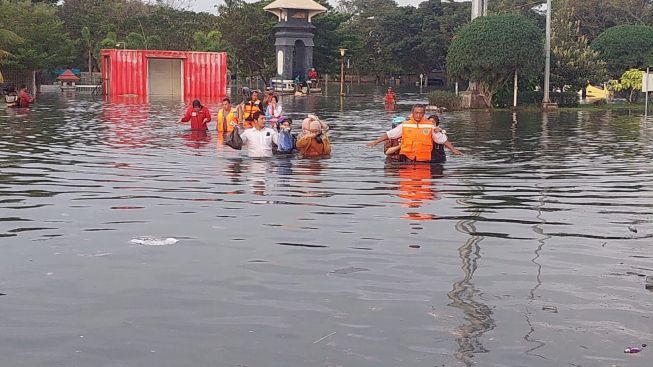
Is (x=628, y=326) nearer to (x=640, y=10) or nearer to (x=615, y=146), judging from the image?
(x=615, y=146)

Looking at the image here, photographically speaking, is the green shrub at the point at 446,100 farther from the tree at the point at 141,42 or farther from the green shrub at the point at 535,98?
the tree at the point at 141,42

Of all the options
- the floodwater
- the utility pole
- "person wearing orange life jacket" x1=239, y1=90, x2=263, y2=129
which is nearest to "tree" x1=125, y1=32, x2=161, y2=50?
the utility pole

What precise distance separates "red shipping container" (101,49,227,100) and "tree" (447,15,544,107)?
57.9 ft

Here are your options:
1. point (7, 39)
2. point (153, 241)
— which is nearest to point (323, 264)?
point (153, 241)

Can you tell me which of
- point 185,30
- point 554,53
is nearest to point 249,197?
point 554,53

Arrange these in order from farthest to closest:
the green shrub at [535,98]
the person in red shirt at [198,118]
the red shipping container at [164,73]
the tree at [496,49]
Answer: the red shipping container at [164,73]
the green shrub at [535,98]
the tree at [496,49]
the person in red shirt at [198,118]

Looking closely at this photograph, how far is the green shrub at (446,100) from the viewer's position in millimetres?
44812

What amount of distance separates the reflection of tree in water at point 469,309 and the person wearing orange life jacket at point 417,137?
26.1ft

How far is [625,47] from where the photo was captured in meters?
53.2

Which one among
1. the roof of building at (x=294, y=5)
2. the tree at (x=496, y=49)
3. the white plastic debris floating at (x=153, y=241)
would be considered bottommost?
the white plastic debris floating at (x=153, y=241)

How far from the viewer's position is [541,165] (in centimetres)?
1870

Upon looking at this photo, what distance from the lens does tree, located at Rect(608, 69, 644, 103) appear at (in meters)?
50.9

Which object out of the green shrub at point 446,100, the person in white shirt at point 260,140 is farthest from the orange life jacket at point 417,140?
the green shrub at point 446,100

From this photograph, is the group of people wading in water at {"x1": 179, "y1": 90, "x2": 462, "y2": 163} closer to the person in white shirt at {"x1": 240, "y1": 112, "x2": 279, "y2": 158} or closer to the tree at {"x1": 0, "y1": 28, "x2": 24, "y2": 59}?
the person in white shirt at {"x1": 240, "y1": 112, "x2": 279, "y2": 158}
